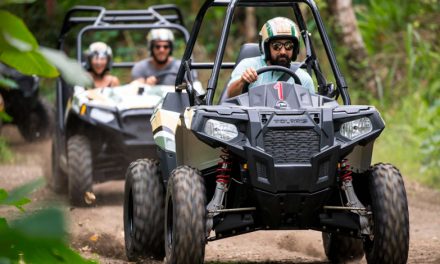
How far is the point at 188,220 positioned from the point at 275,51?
1.43 metres

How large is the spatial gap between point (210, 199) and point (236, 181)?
0.35m

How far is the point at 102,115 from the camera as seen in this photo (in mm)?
9320

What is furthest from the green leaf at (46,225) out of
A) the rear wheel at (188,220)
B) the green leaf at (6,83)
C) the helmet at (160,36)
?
the helmet at (160,36)

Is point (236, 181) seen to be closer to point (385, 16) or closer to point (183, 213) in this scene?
point (183, 213)

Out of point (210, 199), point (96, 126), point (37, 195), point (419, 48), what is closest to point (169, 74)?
point (96, 126)

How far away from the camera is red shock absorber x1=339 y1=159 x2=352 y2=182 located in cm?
482

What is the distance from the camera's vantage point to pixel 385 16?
1539 centimetres

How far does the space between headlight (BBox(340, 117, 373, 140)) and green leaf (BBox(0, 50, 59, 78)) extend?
150 inches

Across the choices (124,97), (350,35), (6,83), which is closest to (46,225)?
(6,83)

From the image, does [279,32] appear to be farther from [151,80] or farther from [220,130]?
[151,80]

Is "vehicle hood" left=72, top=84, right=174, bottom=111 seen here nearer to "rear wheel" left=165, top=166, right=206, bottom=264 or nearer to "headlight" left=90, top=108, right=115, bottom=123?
"headlight" left=90, top=108, right=115, bottom=123

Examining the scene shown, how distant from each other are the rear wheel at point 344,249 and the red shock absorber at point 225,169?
1.32 metres

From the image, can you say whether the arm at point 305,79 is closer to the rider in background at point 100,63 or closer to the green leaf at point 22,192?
the green leaf at point 22,192

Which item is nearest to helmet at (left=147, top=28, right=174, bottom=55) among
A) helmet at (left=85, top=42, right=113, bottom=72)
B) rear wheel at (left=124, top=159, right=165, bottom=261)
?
helmet at (left=85, top=42, right=113, bottom=72)
